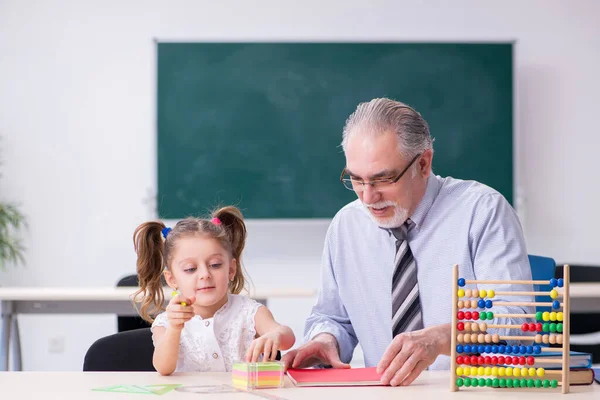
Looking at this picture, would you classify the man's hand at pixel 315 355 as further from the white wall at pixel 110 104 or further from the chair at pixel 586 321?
the white wall at pixel 110 104

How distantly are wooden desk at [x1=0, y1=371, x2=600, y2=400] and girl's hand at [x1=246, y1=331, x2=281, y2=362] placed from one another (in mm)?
77

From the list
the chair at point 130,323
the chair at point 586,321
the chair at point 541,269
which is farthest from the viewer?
the chair at point 586,321

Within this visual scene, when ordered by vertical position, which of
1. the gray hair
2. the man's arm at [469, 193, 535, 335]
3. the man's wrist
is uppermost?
the gray hair

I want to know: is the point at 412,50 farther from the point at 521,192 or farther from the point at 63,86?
the point at 63,86

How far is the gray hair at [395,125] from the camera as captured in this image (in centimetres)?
219

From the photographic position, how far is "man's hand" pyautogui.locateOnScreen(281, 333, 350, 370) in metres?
1.97

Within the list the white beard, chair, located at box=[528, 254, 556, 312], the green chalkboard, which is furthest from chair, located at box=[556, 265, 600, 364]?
the white beard

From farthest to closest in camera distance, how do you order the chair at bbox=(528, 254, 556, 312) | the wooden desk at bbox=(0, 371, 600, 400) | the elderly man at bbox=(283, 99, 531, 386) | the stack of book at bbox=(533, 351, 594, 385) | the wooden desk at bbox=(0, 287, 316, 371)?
the wooden desk at bbox=(0, 287, 316, 371) < the chair at bbox=(528, 254, 556, 312) < the elderly man at bbox=(283, 99, 531, 386) < the stack of book at bbox=(533, 351, 594, 385) < the wooden desk at bbox=(0, 371, 600, 400)

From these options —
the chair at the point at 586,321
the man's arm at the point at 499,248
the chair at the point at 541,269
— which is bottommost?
the chair at the point at 586,321

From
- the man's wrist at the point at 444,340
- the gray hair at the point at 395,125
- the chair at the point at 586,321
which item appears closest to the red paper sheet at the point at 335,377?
the man's wrist at the point at 444,340

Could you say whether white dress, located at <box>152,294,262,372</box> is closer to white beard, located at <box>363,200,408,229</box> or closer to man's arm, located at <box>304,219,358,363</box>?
man's arm, located at <box>304,219,358,363</box>

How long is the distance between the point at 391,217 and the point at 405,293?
9.3 inches

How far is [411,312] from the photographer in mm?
2287

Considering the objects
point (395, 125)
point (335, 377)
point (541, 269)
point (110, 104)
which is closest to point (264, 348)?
point (335, 377)
